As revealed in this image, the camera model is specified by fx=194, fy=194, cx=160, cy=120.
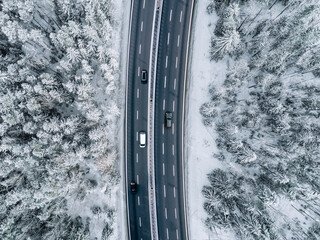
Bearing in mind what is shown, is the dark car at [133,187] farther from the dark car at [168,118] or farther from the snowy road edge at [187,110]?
the dark car at [168,118]

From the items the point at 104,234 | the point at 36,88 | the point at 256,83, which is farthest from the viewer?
the point at 256,83

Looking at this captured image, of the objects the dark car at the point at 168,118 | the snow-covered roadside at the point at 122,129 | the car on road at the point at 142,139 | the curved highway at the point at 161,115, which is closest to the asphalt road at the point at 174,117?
the curved highway at the point at 161,115

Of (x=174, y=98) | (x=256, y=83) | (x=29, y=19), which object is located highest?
(x=29, y=19)

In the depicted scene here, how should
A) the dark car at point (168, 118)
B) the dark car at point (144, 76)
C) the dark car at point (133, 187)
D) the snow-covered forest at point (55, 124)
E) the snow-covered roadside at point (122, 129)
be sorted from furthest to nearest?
the dark car at point (144, 76) → the dark car at point (168, 118) → the snow-covered roadside at point (122, 129) → the dark car at point (133, 187) → the snow-covered forest at point (55, 124)

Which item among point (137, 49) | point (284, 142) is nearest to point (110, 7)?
point (137, 49)

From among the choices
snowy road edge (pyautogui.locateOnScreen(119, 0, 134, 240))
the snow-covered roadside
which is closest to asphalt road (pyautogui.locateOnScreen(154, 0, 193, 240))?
snowy road edge (pyautogui.locateOnScreen(119, 0, 134, 240))

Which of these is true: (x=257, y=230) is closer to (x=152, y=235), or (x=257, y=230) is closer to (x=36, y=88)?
(x=152, y=235)

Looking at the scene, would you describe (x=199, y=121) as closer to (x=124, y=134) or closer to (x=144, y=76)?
(x=144, y=76)

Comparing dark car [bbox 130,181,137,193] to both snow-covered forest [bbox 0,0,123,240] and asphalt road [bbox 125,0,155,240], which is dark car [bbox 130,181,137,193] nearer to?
asphalt road [bbox 125,0,155,240]
